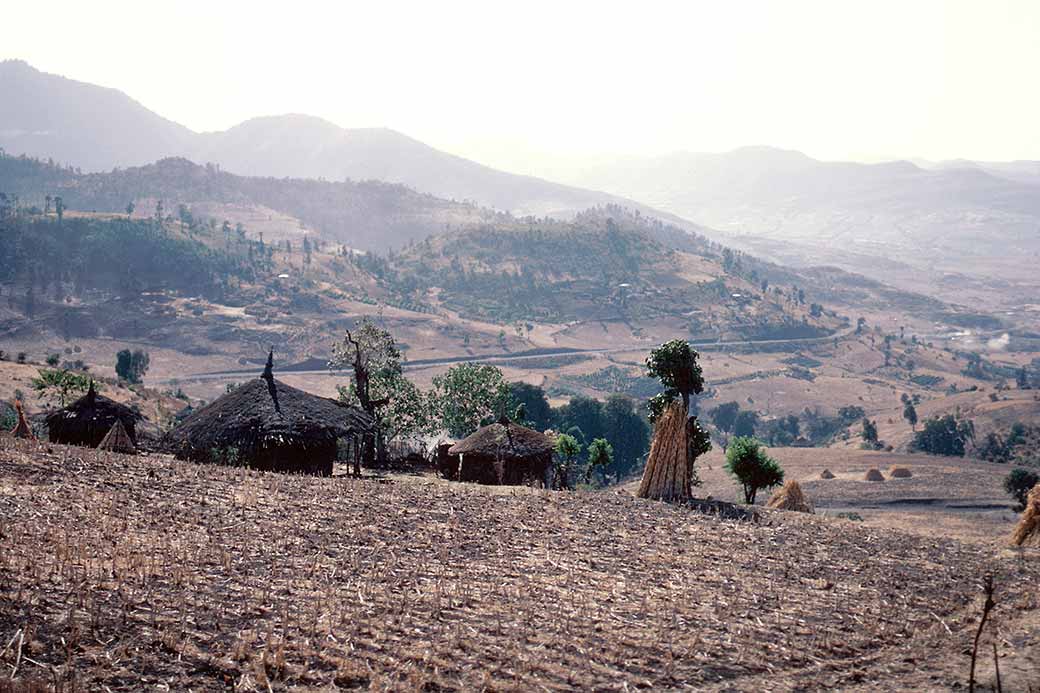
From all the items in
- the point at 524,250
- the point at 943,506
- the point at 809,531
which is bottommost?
the point at 943,506

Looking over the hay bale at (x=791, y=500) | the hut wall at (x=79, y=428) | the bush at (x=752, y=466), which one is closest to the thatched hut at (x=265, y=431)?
the hut wall at (x=79, y=428)

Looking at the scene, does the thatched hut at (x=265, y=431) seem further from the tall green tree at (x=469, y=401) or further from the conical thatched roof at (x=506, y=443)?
the tall green tree at (x=469, y=401)

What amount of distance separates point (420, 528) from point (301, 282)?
135 meters

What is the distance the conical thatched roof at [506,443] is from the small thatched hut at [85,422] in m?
10.0

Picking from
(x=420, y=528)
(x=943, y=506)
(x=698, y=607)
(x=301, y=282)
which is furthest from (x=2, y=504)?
(x=301, y=282)

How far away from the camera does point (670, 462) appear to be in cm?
2386

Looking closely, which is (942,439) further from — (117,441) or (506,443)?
(117,441)

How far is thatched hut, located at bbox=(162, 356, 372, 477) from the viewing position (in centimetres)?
2419

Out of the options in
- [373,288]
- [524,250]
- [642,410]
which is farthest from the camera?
[524,250]

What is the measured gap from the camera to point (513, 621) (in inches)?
437

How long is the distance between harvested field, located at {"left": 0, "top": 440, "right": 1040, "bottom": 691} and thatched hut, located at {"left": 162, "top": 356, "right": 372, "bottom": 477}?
5057 mm

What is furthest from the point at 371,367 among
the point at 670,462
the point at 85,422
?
the point at 670,462

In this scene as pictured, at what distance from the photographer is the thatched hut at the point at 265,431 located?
79.4 feet

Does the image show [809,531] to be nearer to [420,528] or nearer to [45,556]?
[420,528]
